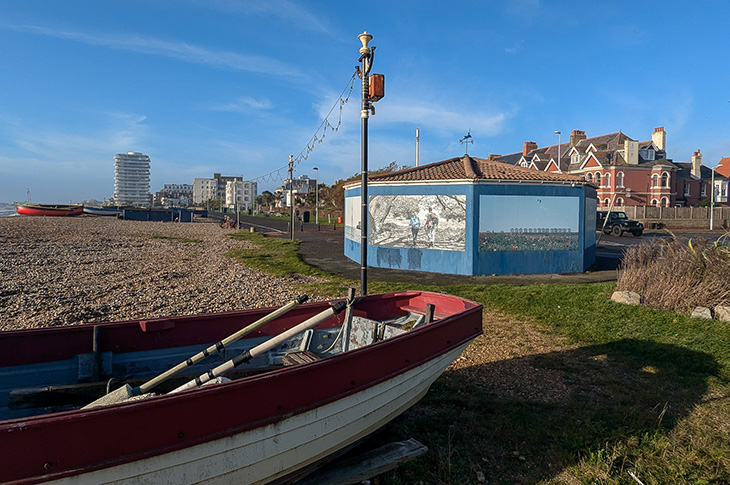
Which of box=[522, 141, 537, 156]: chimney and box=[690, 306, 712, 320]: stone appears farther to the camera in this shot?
box=[522, 141, 537, 156]: chimney

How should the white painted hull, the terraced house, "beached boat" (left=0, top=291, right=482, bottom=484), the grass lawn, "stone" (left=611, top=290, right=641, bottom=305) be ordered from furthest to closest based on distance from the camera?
the terraced house
"stone" (left=611, top=290, right=641, bottom=305)
the grass lawn
the white painted hull
"beached boat" (left=0, top=291, right=482, bottom=484)

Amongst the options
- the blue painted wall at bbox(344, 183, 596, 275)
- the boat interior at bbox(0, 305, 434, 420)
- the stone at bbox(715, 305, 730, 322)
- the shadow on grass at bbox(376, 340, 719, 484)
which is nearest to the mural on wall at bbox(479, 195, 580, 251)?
the blue painted wall at bbox(344, 183, 596, 275)

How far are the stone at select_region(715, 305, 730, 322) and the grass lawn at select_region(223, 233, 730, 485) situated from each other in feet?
1.11

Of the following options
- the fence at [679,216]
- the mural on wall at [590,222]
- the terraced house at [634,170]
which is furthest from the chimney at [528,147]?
the mural on wall at [590,222]

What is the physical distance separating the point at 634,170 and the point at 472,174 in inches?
1871

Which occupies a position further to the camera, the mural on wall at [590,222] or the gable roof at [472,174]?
the mural on wall at [590,222]

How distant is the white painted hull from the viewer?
9.42ft

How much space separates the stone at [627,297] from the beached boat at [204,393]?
18.8 ft

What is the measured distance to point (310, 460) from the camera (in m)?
3.72

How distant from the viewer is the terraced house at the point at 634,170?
52375mm

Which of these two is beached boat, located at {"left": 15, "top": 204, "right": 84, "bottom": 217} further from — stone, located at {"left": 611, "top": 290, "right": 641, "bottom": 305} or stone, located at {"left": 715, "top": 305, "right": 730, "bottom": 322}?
stone, located at {"left": 715, "top": 305, "right": 730, "bottom": 322}

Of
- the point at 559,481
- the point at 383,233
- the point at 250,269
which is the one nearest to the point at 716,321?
the point at 559,481

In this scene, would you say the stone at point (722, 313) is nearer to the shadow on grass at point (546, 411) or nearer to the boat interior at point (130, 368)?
the shadow on grass at point (546, 411)

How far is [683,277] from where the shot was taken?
9.20 m
